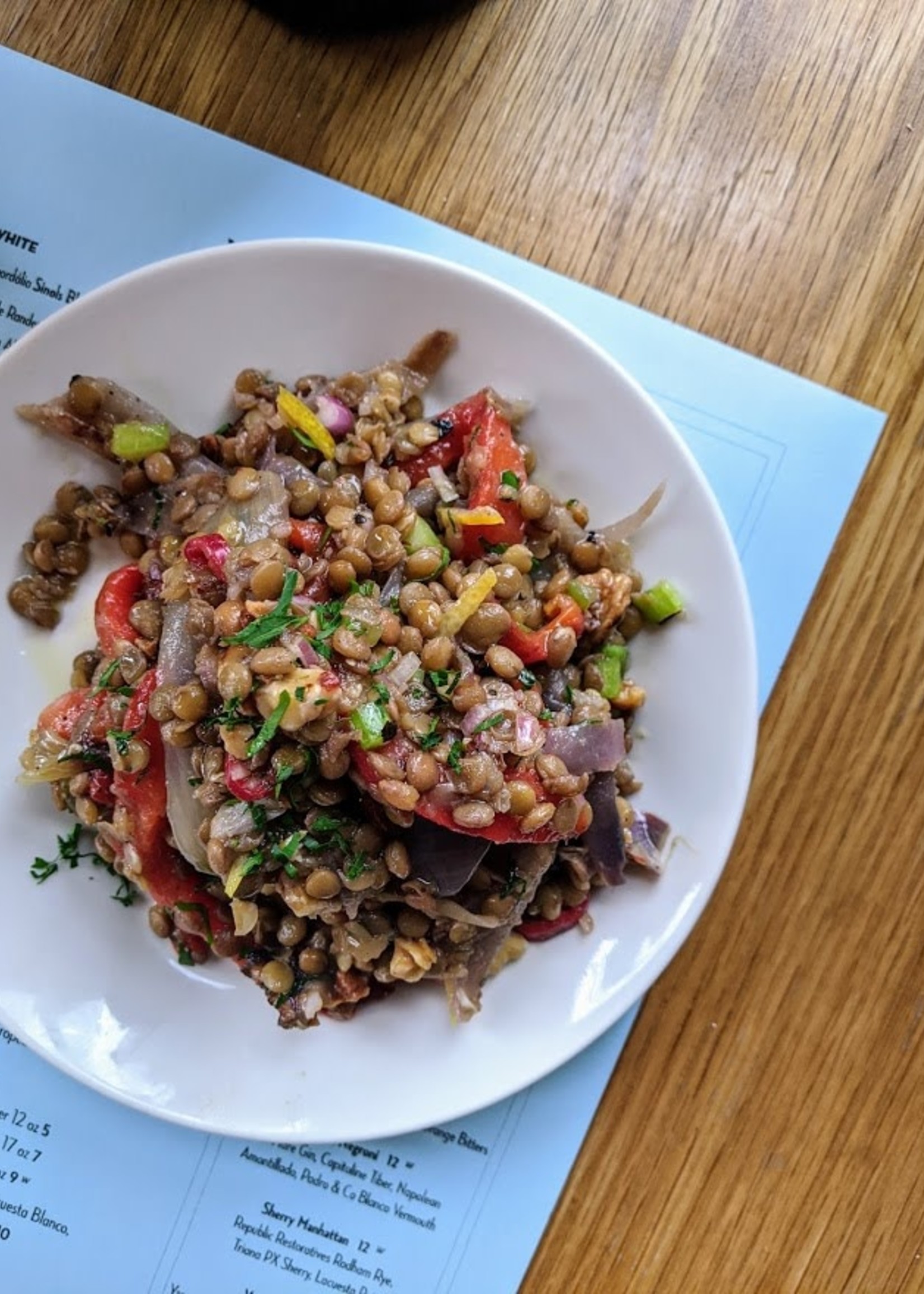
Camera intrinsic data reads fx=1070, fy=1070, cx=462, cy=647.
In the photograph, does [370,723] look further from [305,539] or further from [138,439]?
[138,439]

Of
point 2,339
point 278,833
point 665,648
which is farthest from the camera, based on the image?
point 2,339

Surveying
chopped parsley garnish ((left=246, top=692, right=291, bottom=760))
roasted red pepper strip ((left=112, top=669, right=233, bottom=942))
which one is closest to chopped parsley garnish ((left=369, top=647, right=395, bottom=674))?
chopped parsley garnish ((left=246, top=692, right=291, bottom=760))

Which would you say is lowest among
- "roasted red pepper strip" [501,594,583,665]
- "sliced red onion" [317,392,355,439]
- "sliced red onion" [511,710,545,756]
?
"sliced red onion" [511,710,545,756]

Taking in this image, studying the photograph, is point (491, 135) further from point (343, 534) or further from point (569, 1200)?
point (569, 1200)

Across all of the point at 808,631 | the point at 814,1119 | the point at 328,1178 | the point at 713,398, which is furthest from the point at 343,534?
the point at 814,1119

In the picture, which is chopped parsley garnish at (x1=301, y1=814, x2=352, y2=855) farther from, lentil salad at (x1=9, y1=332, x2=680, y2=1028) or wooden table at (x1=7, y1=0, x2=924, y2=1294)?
wooden table at (x1=7, y1=0, x2=924, y2=1294)

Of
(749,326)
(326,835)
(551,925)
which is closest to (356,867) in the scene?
(326,835)
